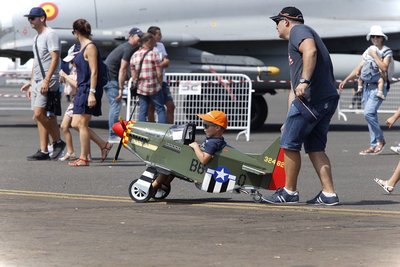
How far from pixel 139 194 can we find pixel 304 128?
1653mm

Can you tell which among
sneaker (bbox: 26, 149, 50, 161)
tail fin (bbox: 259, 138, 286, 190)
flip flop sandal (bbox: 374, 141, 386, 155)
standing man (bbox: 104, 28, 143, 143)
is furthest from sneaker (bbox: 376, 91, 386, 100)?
tail fin (bbox: 259, 138, 286, 190)

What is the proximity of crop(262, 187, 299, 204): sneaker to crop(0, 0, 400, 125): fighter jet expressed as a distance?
36.5 feet

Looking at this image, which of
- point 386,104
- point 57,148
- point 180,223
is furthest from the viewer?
point 386,104

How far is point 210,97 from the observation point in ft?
67.8

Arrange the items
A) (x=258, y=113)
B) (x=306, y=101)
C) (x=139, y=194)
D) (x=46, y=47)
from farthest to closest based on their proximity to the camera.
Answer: (x=258, y=113)
(x=46, y=47)
(x=139, y=194)
(x=306, y=101)

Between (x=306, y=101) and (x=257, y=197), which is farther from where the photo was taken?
(x=257, y=197)

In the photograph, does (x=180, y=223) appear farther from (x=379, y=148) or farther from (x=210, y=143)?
(x=379, y=148)

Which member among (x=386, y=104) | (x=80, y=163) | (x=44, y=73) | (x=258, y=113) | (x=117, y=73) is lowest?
(x=386, y=104)

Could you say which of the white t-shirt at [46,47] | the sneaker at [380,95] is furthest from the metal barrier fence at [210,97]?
the white t-shirt at [46,47]

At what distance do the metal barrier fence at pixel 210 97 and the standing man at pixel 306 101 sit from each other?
30.3 feet

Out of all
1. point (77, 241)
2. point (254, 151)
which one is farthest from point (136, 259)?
point (254, 151)

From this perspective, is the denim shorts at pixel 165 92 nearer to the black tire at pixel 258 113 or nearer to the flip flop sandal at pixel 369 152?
the flip flop sandal at pixel 369 152

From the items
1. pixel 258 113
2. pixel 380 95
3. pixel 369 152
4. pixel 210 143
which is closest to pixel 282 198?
pixel 210 143

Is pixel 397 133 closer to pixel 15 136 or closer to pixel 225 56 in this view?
pixel 225 56
